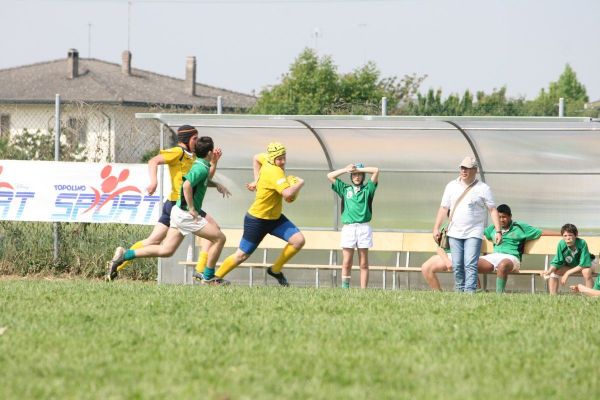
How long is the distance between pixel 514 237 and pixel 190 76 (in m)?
55.1

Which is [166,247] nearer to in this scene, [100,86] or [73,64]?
[100,86]

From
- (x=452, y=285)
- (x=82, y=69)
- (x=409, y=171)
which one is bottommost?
(x=452, y=285)

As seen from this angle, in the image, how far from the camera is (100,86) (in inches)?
2452

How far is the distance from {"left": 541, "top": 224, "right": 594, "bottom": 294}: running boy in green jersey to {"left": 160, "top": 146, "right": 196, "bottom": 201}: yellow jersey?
179 inches

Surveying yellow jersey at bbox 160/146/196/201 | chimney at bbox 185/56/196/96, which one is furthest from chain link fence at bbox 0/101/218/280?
chimney at bbox 185/56/196/96

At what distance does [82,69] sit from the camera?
219 ft

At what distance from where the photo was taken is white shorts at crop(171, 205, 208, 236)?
1266cm

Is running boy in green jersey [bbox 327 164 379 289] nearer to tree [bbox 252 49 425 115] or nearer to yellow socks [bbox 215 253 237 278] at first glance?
yellow socks [bbox 215 253 237 278]

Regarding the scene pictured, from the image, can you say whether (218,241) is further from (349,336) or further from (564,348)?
(564,348)

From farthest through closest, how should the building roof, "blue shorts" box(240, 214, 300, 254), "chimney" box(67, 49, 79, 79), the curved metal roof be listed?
"chimney" box(67, 49, 79, 79), the building roof, the curved metal roof, "blue shorts" box(240, 214, 300, 254)

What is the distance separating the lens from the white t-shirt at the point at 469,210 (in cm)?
1364

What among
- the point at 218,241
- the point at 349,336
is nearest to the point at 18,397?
the point at 349,336

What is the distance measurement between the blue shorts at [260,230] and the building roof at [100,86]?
45.3m

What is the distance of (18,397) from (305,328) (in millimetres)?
2761
